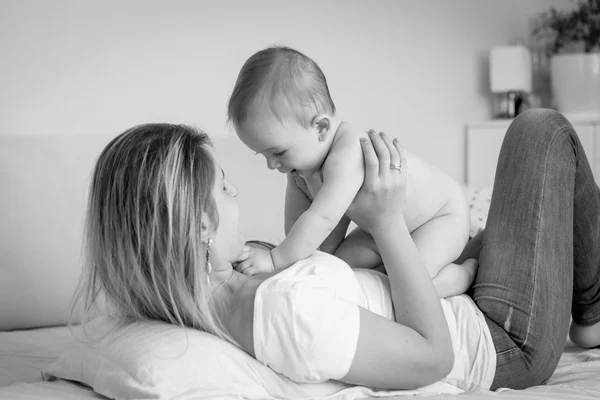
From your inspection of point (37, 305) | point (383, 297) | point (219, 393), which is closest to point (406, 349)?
point (383, 297)

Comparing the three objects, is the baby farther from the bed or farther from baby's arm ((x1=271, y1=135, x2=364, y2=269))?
the bed

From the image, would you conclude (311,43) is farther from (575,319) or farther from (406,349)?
(406,349)

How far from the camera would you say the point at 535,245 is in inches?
57.7

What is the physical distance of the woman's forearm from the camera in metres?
1.23

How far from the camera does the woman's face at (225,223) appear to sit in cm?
119

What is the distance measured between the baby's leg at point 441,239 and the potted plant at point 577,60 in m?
2.33

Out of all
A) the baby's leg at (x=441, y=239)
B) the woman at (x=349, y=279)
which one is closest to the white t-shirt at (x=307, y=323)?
the woman at (x=349, y=279)

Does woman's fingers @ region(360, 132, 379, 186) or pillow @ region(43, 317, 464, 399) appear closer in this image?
pillow @ region(43, 317, 464, 399)

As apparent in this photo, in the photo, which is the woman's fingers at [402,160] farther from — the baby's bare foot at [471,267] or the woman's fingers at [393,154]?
the baby's bare foot at [471,267]

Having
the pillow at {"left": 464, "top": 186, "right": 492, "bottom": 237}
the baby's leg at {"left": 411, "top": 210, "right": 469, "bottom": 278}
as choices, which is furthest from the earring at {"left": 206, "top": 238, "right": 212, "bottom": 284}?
the pillow at {"left": 464, "top": 186, "right": 492, "bottom": 237}

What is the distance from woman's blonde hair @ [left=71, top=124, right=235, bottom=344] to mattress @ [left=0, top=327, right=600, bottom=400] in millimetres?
201

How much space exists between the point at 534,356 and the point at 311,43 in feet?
6.61

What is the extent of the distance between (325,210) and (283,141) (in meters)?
0.15

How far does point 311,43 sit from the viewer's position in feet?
10.3
